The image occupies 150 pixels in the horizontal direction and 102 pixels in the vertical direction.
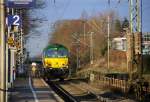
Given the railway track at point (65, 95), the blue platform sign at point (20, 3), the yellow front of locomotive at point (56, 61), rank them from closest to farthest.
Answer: the blue platform sign at point (20, 3) → the railway track at point (65, 95) → the yellow front of locomotive at point (56, 61)

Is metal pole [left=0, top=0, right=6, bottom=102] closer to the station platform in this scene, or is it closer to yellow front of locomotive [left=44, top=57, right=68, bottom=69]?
the station platform

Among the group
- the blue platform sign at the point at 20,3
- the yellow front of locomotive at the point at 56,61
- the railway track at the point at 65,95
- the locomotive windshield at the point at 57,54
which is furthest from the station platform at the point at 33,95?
the locomotive windshield at the point at 57,54

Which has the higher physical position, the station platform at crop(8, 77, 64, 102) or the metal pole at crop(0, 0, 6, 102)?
the metal pole at crop(0, 0, 6, 102)

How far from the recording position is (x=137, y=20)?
125 feet

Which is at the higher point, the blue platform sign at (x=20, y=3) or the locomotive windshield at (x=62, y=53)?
the blue platform sign at (x=20, y=3)

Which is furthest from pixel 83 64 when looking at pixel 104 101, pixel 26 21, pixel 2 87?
pixel 2 87

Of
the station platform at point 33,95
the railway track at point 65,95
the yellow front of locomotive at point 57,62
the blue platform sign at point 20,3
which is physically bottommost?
the railway track at point 65,95

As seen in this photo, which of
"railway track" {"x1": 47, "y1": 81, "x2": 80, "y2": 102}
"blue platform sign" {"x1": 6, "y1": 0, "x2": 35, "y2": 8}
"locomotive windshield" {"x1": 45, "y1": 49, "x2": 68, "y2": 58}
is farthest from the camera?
"locomotive windshield" {"x1": 45, "y1": 49, "x2": 68, "y2": 58}

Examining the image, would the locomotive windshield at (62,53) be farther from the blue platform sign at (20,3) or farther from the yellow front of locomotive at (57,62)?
the blue platform sign at (20,3)

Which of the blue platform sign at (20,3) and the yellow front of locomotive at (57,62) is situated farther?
the yellow front of locomotive at (57,62)

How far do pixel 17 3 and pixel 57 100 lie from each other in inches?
529

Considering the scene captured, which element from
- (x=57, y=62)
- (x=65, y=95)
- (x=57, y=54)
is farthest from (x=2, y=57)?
(x=57, y=54)

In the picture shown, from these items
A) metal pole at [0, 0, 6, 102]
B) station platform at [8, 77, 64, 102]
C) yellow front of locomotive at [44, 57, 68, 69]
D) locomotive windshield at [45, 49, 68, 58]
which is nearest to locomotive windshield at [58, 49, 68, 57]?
locomotive windshield at [45, 49, 68, 58]

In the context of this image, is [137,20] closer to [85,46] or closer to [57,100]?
[57,100]
